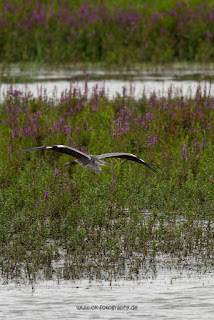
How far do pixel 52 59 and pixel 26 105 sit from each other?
331 inches

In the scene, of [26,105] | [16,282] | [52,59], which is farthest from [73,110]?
[52,59]

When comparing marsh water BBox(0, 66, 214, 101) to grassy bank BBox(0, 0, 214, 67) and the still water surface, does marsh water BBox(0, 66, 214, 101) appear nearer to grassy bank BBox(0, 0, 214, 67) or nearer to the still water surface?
grassy bank BBox(0, 0, 214, 67)

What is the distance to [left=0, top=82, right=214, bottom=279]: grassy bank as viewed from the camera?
693 cm

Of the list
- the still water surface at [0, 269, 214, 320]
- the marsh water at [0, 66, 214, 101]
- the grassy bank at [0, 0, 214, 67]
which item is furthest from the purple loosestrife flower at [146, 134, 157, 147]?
the grassy bank at [0, 0, 214, 67]

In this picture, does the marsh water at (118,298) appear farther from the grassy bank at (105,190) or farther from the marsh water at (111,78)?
the marsh water at (111,78)

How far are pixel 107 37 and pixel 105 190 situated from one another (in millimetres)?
12977

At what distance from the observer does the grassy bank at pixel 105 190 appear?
6.93m

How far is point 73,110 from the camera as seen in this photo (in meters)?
12.6

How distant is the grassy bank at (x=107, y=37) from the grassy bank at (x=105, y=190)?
7833mm

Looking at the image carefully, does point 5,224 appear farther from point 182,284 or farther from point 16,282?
point 182,284

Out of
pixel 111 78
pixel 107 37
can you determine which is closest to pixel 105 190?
pixel 111 78

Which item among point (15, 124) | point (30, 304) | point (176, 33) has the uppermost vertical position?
point (176, 33)

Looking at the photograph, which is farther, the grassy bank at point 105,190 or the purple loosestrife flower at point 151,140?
the purple loosestrife flower at point 151,140

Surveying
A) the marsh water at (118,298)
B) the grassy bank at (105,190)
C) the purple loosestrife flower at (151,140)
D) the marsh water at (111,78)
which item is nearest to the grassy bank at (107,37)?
the marsh water at (111,78)
